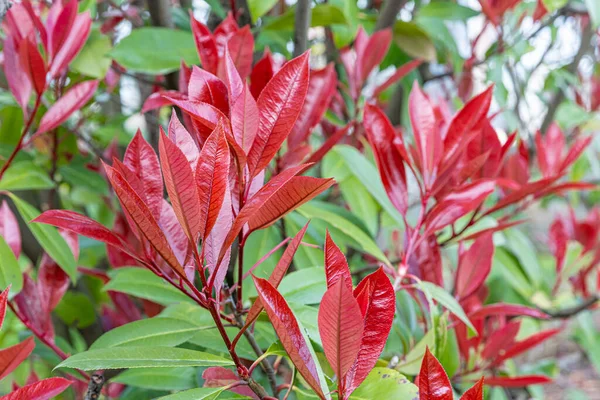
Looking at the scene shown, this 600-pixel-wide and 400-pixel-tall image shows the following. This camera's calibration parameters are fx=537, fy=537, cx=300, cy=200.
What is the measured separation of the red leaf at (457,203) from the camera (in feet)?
1.90

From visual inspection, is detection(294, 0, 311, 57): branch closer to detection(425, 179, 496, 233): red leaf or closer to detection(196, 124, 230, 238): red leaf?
detection(425, 179, 496, 233): red leaf

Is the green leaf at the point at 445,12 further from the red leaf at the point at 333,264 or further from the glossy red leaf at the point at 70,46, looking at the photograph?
the red leaf at the point at 333,264

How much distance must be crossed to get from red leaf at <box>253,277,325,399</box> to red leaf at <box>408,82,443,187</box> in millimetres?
291

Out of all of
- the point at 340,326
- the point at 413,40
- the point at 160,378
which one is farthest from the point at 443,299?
the point at 413,40

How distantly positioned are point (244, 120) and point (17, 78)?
0.42 m

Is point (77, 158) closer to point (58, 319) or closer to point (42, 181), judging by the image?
point (42, 181)

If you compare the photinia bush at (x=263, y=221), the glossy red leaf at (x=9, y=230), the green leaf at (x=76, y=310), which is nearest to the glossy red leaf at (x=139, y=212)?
the photinia bush at (x=263, y=221)

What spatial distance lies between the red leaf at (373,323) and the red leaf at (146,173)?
0.18 metres

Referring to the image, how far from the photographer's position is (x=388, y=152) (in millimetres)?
604

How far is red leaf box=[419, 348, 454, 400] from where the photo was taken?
36 centimetres

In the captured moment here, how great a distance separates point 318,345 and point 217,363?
0.43ft

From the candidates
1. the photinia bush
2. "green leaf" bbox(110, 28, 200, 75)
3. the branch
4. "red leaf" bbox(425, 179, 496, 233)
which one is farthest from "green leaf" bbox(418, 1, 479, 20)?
"red leaf" bbox(425, 179, 496, 233)

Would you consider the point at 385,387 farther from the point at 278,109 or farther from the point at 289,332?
the point at 278,109

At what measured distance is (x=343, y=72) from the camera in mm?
1190
